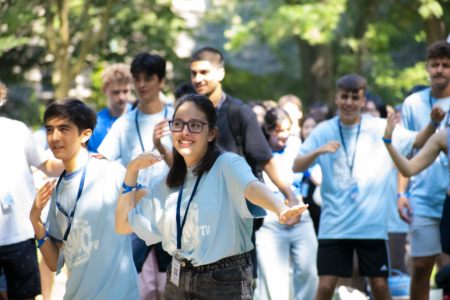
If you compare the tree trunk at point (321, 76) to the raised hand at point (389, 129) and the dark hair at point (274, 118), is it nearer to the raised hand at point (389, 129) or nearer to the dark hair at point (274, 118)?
the dark hair at point (274, 118)

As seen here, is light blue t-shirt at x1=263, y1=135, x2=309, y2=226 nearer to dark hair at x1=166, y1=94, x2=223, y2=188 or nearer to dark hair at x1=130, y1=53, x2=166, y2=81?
dark hair at x1=130, y1=53, x2=166, y2=81

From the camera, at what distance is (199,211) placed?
2.89 metres

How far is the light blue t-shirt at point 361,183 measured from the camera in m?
4.66

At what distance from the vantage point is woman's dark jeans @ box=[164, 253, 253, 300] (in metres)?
2.86

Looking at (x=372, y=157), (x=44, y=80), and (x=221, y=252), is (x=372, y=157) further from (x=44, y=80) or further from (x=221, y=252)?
(x=44, y=80)

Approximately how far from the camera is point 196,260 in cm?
287

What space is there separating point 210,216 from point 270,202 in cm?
43

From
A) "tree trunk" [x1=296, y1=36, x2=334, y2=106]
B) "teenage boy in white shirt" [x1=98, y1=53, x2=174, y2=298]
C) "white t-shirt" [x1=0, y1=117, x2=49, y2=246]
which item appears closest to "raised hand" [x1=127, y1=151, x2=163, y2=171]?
"white t-shirt" [x1=0, y1=117, x2=49, y2=246]

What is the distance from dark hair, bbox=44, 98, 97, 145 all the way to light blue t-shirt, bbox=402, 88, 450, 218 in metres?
3.10

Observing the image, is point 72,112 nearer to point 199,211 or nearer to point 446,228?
point 199,211

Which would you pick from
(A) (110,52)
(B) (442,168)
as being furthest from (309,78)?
(B) (442,168)

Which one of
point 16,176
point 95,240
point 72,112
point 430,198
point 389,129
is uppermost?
point 72,112

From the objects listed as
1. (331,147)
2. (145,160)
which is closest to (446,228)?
(331,147)

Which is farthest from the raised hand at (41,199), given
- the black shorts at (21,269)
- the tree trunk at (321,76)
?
the tree trunk at (321,76)
